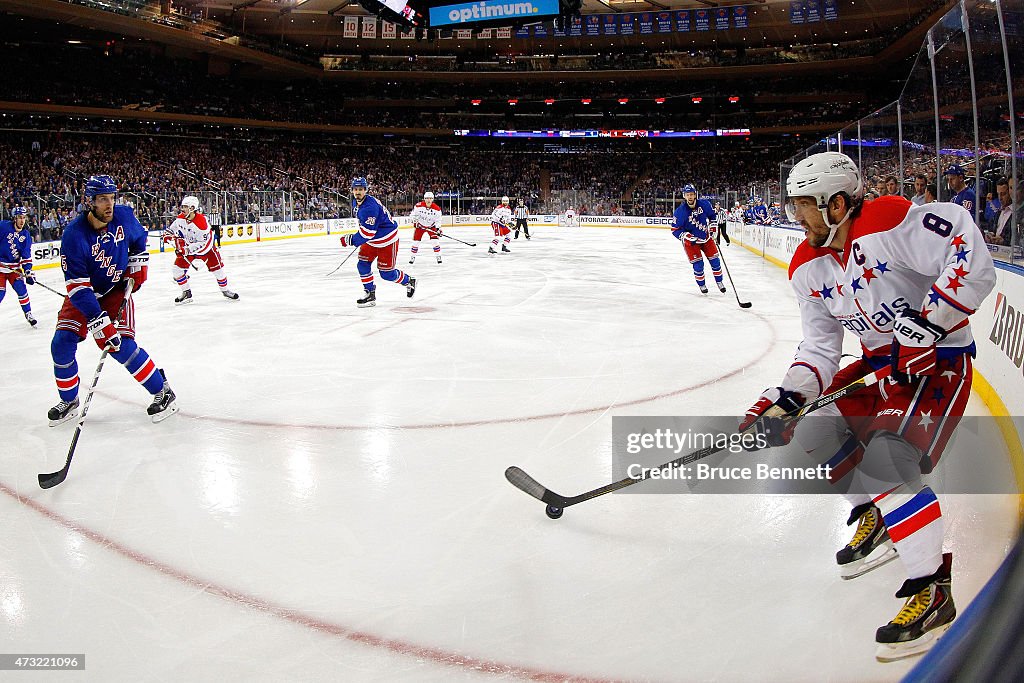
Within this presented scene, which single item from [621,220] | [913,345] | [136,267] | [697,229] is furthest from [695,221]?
[621,220]

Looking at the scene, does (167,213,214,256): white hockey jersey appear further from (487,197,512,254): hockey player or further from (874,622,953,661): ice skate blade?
(874,622,953,661): ice skate blade

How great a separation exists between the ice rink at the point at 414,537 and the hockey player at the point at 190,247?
11.5 feet

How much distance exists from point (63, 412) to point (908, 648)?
473cm

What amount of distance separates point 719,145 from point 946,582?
4287cm

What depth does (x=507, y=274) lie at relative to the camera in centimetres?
1277

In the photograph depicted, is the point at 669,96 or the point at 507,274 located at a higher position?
the point at 669,96

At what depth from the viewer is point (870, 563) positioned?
2.55 metres

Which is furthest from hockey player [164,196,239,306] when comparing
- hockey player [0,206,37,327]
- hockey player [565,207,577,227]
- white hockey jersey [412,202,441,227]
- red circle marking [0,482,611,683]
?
hockey player [565,207,577,227]

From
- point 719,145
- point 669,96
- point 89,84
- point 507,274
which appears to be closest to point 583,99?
point 669,96

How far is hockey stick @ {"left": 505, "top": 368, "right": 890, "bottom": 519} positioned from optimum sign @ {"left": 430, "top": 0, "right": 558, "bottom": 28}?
34.6 feet

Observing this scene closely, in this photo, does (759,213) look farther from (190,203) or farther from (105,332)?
(105,332)

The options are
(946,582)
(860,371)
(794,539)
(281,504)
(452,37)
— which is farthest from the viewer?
(452,37)

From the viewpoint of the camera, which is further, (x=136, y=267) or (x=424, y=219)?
(x=424, y=219)

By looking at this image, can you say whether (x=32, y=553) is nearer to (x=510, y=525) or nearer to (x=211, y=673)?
(x=211, y=673)
